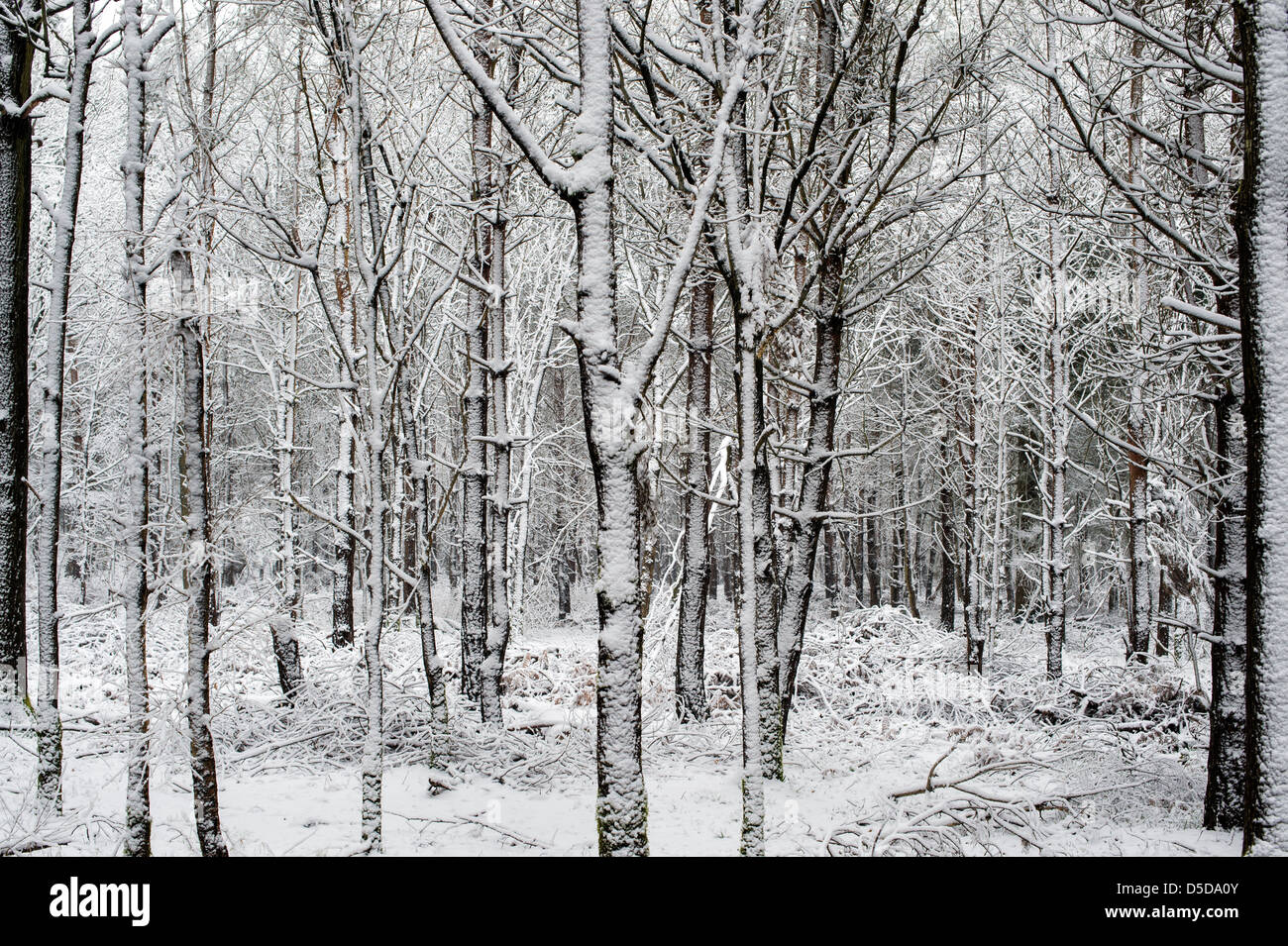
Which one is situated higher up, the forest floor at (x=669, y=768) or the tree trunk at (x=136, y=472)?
the tree trunk at (x=136, y=472)

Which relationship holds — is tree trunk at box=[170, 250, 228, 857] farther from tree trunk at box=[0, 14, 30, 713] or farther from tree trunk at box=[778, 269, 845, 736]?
tree trunk at box=[778, 269, 845, 736]

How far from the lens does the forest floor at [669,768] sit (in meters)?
5.06

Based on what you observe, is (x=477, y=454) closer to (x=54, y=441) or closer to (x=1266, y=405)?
(x=54, y=441)

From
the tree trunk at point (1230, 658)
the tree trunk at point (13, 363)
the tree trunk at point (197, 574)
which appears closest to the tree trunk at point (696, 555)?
the tree trunk at point (1230, 658)

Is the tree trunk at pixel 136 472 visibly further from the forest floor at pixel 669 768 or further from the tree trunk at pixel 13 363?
the tree trunk at pixel 13 363

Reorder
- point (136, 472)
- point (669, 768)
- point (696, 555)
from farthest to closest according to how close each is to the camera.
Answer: point (696, 555) < point (669, 768) < point (136, 472)

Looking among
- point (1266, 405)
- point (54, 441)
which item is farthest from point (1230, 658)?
point (54, 441)

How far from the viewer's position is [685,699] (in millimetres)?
8859

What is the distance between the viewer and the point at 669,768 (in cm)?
724

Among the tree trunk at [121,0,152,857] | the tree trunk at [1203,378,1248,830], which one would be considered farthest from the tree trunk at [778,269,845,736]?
the tree trunk at [121,0,152,857]

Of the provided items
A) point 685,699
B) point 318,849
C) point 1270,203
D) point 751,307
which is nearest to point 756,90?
point 751,307

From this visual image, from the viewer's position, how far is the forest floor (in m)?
5.06

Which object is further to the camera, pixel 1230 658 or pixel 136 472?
pixel 1230 658

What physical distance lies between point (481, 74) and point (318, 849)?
4926mm
